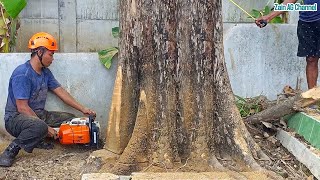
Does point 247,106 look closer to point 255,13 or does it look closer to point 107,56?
point 255,13

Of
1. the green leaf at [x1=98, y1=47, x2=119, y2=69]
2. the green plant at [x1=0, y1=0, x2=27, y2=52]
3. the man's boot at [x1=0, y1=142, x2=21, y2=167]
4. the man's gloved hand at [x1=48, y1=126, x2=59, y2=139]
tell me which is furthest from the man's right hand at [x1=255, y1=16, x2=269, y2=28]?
the man's boot at [x1=0, y1=142, x2=21, y2=167]

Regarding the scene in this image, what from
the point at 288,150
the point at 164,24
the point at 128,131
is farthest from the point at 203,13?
the point at 288,150

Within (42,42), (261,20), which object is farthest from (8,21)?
(261,20)

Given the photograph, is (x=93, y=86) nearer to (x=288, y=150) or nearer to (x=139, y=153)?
Answer: (x=139, y=153)

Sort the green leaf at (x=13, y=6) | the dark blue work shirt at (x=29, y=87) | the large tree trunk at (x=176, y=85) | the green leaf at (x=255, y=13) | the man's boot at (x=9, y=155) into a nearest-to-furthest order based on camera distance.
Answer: the large tree trunk at (x=176, y=85) < the man's boot at (x=9, y=155) < the dark blue work shirt at (x=29, y=87) < the green leaf at (x=13, y=6) < the green leaf at (x=255, y=13)

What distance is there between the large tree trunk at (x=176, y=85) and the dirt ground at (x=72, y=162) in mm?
362

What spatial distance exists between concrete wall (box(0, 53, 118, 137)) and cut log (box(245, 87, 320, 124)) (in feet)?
5.47

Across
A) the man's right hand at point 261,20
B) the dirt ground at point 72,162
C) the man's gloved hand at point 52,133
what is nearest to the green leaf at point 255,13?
the man's right hand at point 261,20

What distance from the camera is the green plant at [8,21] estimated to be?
586 centimetres

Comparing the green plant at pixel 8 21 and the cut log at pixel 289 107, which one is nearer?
the cut log at pixel 289 107

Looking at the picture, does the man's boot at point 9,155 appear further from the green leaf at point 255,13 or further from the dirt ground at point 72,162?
the green leaf at point 255,13

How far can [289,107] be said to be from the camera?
5062 millimetres

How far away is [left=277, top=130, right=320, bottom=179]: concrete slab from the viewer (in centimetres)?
437

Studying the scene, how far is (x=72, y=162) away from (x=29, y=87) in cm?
93
